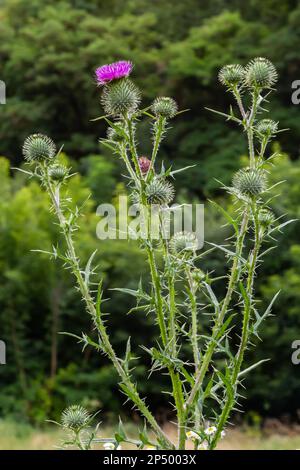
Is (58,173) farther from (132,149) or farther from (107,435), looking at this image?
Result: (107,435)

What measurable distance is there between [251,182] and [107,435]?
11844mm

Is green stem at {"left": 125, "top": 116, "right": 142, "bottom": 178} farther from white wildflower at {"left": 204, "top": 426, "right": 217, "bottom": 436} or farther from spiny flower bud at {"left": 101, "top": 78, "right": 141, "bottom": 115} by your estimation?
white wildflower at {"left": 204, "top": 426, "right": 217, "bottom": 436}

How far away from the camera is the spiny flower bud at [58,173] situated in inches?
131

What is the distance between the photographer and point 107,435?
14250mm

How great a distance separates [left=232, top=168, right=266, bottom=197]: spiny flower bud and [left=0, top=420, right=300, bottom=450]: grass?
29.9ft

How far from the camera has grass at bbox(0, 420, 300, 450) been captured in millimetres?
12492

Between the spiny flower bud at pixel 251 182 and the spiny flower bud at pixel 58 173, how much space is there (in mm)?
732

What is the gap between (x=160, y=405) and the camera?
17547 mm

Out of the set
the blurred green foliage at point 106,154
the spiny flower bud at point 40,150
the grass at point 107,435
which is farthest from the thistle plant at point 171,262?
the blurred green foliage at point 106,154

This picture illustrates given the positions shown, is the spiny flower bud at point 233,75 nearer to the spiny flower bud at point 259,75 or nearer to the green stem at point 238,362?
the spiny flower bud at point 259,75

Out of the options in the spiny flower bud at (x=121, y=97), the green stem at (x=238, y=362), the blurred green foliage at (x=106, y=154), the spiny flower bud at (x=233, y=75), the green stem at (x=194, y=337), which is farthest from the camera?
the blurred green foliage at (x=106, y=154)

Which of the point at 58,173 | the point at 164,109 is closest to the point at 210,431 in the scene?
the point at 58,173

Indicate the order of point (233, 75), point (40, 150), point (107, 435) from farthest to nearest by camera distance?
point (107, 435) < point (233, 75) < point (40, 150)

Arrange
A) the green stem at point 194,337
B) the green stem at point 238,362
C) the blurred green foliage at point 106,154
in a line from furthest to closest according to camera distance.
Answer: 1. the blurred green foliage at point 106,154
2. the green stem at point 194,337
3. the green stem at point 238,362
